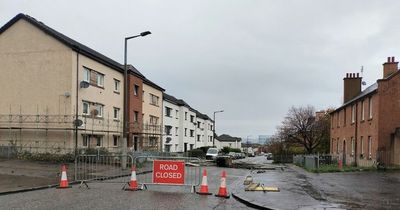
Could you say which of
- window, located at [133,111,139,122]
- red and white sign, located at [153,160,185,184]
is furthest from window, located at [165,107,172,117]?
red and white sign, located at [153,160,185,184]

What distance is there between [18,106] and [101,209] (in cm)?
2306

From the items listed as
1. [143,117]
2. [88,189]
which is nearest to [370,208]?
[88,189]

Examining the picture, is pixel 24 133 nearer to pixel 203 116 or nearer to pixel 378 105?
pixel 378 105

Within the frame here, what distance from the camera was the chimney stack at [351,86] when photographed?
4522cm

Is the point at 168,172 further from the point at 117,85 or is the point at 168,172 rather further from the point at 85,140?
the point at 117,85

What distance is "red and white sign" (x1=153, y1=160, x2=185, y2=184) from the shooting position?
14953 mm

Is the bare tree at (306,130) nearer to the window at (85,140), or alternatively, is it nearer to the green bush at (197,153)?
the green bush at (197,153)

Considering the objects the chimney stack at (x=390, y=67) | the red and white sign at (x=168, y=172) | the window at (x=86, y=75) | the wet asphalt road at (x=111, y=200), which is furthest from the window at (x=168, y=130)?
the red and white sign at (x=168, y=172)

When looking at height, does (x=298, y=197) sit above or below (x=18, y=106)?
below

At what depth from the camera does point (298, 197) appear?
13648 millimetres

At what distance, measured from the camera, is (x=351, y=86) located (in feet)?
150

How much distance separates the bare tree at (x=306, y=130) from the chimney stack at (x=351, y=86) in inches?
977

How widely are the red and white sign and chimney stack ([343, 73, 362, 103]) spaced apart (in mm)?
34383

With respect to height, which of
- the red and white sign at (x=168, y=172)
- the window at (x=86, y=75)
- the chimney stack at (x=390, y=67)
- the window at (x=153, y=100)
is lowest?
the red and white sign at (x=168, y=172)
